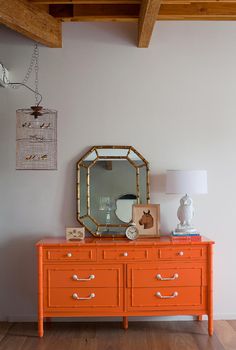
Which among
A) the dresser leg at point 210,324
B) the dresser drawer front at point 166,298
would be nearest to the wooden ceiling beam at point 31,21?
the dresser drawer front at point 166,298

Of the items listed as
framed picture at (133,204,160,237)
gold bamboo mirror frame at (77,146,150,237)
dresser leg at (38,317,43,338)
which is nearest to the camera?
dresser leg at (38,317,43,338)

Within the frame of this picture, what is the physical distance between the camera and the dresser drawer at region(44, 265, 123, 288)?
4.08 meters

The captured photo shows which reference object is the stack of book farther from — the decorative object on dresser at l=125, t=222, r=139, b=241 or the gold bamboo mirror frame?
the gold bamboo mirror frame

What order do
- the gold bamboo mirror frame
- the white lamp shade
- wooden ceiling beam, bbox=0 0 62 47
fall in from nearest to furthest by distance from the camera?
wooden ceiling beam, bbox=0 0 62 47 < the white lamp shade < the gold bamboo mirror frame

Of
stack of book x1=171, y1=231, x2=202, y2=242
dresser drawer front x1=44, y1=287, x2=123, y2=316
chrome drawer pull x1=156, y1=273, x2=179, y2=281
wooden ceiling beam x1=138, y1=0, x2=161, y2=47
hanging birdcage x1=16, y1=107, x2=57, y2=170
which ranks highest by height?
wooden ceiling beam x1=138, y1=0, x2=161, y2=47

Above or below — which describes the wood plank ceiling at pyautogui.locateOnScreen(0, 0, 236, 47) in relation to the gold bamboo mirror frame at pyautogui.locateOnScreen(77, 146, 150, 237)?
above

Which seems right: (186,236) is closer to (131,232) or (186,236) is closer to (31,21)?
(131,232)

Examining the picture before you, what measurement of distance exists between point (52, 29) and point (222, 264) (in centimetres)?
259

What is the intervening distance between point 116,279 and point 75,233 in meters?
0.53

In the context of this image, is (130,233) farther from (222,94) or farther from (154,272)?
(222,94)

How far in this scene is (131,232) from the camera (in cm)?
427

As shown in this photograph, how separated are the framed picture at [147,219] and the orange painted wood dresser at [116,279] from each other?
295 mm

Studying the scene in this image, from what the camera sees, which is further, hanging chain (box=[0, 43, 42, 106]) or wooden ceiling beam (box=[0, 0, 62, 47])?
hanging chain (box=[0, 43, 42, 106])

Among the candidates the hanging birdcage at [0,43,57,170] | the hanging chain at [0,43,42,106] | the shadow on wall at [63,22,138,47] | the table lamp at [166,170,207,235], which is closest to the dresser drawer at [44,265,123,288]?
the table lamp at [166,170,207,235]
